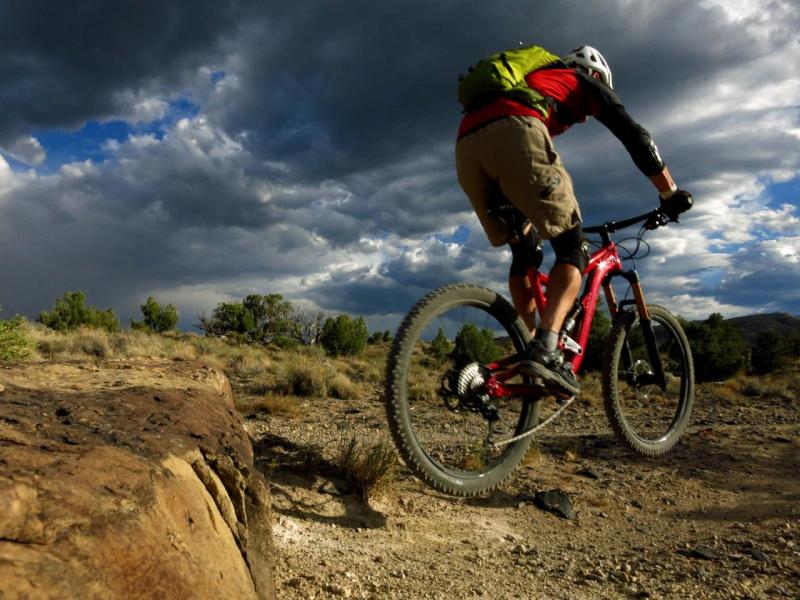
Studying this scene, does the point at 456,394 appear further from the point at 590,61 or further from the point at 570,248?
the point at 590,61

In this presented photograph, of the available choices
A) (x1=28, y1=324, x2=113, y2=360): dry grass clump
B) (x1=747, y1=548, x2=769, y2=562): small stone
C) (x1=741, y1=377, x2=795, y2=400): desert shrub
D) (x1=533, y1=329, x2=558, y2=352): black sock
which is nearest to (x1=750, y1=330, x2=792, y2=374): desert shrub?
(x1=741, y1=377, x2=795, y2=400): desert shrub

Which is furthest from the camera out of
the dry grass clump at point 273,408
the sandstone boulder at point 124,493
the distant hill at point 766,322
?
the distant hill at point 766,322

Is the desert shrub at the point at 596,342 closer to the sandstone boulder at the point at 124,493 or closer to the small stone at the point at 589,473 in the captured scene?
the small stone at the point at 589,473

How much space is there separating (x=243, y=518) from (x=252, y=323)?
30895mm

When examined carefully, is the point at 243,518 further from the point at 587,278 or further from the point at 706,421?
the point at 706,421

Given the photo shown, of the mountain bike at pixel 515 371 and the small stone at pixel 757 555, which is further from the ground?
the mountain bike at pixel 515 371

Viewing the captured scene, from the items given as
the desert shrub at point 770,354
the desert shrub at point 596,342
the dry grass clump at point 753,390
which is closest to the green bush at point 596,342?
the desert shrub at point 596,342

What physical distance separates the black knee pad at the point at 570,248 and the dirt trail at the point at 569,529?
6.31 ft

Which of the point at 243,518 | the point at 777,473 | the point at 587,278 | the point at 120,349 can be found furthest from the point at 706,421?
the point at 120,349

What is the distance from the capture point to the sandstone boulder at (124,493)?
1554 mm

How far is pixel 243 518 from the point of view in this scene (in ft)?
8.57

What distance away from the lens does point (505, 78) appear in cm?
349

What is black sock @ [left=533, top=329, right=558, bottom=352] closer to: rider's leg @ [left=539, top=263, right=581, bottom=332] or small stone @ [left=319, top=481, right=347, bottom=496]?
rider's leg @ [left=539, top=263, right=581, bottom=332]

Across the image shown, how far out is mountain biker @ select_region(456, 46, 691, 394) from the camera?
11.4ft
